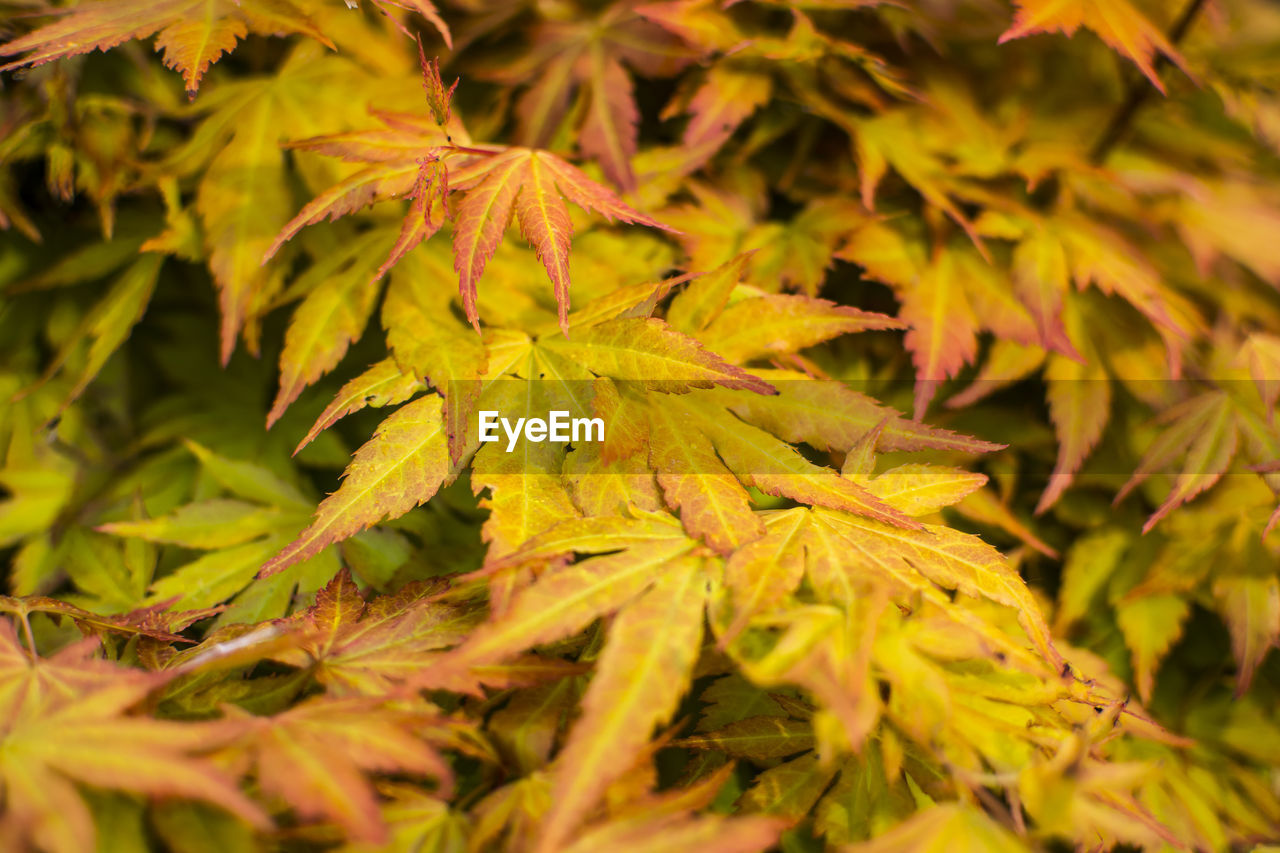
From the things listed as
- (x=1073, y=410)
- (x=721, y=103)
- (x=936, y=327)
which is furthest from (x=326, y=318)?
(x=1073, y=410)

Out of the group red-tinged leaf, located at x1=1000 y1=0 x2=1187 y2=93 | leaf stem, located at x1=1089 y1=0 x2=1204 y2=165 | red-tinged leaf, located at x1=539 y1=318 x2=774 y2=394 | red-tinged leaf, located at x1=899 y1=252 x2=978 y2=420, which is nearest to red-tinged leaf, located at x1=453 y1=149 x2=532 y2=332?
red-tinged leaf, located at x1=539 y1=318 x2=774 y2=394

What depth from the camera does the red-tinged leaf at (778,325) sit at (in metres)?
0.73

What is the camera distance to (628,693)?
1.50ft

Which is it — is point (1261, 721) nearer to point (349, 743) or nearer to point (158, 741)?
point (349, 743)

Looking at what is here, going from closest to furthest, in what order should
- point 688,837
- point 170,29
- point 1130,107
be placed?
point 688,837
point 170,29
point 1130,107

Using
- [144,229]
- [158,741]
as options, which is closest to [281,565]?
[158,741]

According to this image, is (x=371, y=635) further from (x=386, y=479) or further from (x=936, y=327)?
(x=936, y=327)

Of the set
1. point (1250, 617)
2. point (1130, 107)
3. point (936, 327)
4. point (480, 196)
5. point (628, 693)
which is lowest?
point (1250, 617)

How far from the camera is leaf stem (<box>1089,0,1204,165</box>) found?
3.26 feet

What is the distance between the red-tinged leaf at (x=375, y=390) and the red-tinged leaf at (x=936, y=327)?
504mm

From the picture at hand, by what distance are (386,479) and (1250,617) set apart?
91cm

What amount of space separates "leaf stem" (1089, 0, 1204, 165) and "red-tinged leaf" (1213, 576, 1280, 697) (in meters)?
0.59

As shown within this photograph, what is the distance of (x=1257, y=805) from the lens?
0.89 m

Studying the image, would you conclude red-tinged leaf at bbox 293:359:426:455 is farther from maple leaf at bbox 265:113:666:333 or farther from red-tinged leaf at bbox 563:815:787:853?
red-tinged leaf at bbox 563:815:787:853
